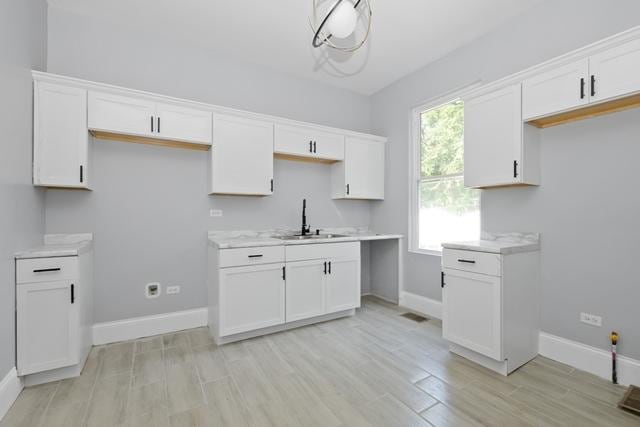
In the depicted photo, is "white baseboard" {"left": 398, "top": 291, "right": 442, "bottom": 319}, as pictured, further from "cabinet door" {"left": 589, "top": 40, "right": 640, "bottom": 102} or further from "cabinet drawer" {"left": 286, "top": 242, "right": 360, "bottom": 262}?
"cabinet door" {"left": 589, "top": 40, "right": 640, "bottom": 102}

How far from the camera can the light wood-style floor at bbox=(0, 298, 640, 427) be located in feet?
5.45

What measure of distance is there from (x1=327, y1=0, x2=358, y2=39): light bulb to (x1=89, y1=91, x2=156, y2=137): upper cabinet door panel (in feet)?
5.80

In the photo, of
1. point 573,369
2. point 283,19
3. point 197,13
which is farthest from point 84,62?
point 573,369

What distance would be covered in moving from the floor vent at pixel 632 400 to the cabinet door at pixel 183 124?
3.66 meters

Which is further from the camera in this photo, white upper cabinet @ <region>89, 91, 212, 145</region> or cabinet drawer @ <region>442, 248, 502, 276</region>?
white upper cabinet @ <region>89, 91, 212, 145</region>

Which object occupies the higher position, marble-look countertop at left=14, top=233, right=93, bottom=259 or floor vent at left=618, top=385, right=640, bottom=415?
marble-look countertop at left=14, top=233, right=93, bottom=259

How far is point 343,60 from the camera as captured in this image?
3410mm

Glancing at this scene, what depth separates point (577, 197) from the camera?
88.4 inches

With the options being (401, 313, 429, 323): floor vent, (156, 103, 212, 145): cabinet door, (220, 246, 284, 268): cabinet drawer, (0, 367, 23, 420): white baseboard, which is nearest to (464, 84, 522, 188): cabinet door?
(401, 313, 429, 323): floor vent

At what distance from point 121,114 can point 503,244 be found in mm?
3425

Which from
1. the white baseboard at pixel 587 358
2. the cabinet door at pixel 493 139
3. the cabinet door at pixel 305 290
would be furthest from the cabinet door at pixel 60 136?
the white baseboard at pixel 587 358

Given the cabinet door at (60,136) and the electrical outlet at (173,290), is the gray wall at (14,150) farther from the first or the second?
the electrical outlet at (173,290)

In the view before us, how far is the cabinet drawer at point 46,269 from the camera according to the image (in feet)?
6.14

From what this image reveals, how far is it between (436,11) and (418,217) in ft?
7.17
